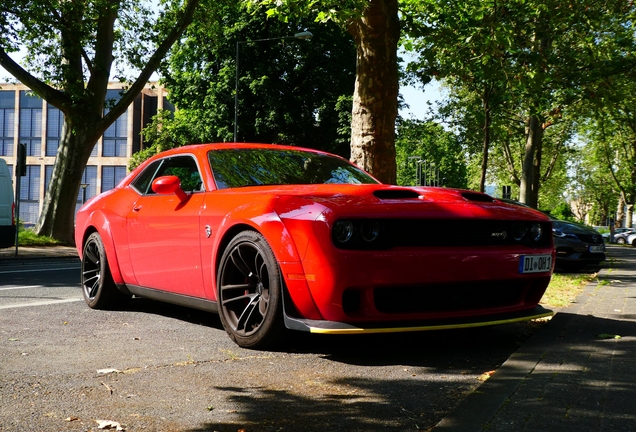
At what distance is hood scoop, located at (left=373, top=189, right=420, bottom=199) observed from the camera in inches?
177

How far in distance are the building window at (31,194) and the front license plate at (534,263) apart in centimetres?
7532

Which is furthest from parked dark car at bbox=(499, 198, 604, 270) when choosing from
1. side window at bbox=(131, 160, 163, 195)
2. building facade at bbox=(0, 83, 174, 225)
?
building facade at bbox=(0, 83, 174, 225)

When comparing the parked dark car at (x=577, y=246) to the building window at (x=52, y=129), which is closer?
the parked dark car at (x=577, y=246)

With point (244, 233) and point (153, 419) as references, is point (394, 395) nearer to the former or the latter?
point (153, 419)

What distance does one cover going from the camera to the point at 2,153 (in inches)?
2923

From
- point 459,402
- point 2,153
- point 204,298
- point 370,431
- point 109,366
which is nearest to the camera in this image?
point 370,431

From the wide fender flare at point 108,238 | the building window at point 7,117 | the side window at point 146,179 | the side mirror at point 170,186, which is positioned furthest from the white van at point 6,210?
the building window at point 7,117

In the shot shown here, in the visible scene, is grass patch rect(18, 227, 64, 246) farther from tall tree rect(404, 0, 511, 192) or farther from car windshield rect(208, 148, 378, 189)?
car windshield rect(208, 148, 378, 189)

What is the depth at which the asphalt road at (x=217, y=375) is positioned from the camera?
3131 millimetres

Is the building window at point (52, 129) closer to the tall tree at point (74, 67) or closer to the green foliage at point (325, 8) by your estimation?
the tall tree at point (74, 67)

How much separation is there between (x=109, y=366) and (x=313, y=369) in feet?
3.77

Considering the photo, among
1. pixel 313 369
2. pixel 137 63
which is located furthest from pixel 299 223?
pixel 137 63

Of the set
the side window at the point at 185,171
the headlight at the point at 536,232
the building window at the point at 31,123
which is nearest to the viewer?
the headlight at the point at 536,232

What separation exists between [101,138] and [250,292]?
70.0 metres
